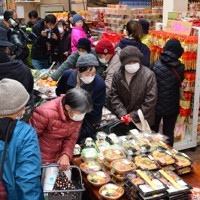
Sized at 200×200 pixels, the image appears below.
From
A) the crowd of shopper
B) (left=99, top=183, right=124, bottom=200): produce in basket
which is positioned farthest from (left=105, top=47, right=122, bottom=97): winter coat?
(left=99, top=183, right=124, bottom=200): produce in basket

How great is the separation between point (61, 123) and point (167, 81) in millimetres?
1637

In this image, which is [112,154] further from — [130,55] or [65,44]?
[65,44]

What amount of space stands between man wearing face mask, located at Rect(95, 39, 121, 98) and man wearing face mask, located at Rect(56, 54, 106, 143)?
568 mm

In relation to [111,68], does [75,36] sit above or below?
above

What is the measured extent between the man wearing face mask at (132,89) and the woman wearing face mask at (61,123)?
2.93 feet

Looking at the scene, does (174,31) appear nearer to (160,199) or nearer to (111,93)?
(111,93)

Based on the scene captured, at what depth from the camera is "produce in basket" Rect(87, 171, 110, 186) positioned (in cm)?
228

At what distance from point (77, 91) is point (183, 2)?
4.37 m

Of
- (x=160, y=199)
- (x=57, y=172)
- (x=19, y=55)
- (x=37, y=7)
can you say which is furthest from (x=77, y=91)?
(x=37, y=7)

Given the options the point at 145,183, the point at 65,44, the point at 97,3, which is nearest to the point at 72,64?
the point at 65,44

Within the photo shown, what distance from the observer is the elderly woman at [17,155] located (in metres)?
1.75

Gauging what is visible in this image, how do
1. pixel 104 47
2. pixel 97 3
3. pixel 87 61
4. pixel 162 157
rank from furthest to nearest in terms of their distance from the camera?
pixel 97 3
pixel 104 47
pixel 87 61
pixel 162 157

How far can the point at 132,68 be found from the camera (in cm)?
331

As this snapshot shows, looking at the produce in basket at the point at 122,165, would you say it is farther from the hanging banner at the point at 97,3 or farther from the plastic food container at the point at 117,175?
the hanging banner at the point at 97,3
